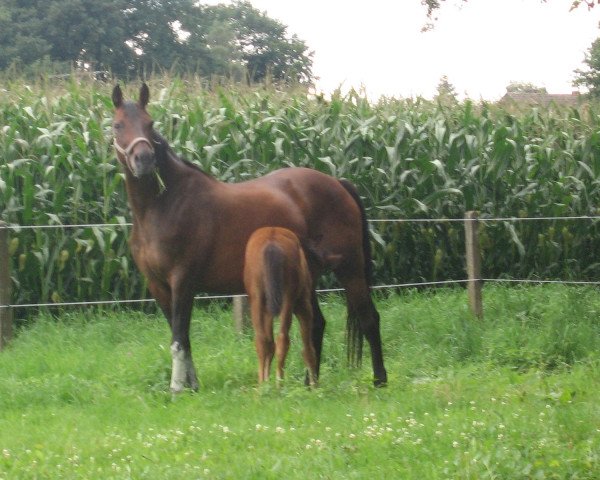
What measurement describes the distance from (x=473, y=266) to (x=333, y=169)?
6.50 ft

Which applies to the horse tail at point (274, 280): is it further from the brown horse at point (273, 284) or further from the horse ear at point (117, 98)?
the horse ear at point (117, 98)

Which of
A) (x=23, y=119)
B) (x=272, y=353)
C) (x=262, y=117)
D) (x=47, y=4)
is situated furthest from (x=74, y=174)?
(x=47, y=4)

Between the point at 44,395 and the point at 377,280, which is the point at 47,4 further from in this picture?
the point at 44,395

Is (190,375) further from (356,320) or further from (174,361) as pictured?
Answer: (356,320)

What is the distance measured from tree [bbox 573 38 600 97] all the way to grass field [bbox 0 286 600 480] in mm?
18825

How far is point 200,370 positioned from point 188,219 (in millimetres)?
1417

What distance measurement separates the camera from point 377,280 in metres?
12.6

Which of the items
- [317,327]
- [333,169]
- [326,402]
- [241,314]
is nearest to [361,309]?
[317,327]

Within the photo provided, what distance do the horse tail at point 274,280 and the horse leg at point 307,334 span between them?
0.44m

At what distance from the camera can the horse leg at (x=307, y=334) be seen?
7.49 meters

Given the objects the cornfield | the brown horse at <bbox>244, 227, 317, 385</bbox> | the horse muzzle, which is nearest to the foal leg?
the brown horse at <bbox>244, 227, 317, 385</bbox>

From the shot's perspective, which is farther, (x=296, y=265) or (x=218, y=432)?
(x=296, y=265)

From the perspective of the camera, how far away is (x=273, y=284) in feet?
23.0

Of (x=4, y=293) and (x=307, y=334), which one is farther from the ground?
(x=4, y=293)
